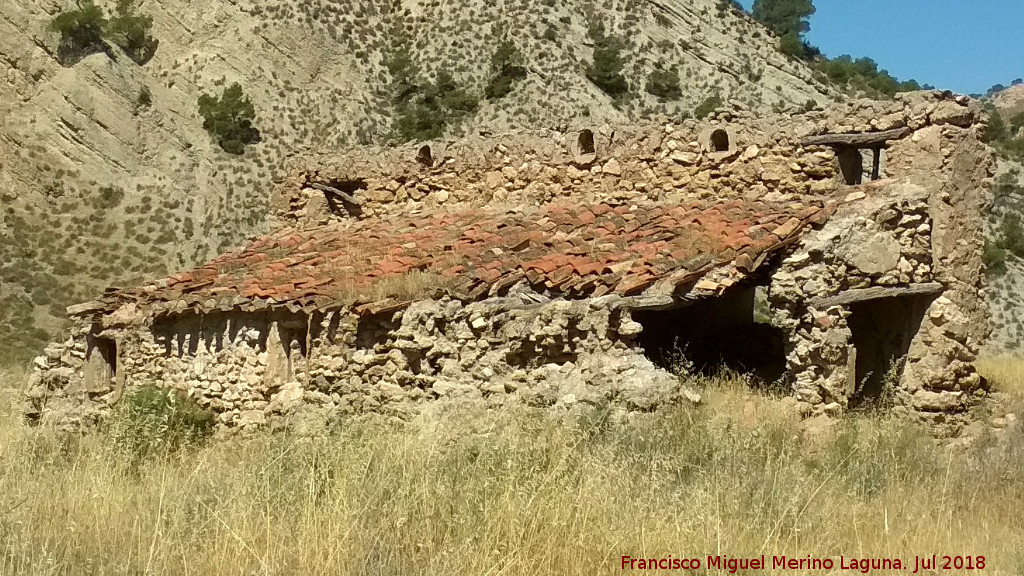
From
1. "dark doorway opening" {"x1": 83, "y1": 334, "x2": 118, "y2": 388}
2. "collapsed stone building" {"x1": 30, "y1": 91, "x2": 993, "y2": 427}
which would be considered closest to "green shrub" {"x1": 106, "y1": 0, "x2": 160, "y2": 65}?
"collapsed stone building" {"x1": 30, "y1": 91, "x2": 993, "y2": 427}

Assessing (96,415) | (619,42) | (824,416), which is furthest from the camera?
(619,42)

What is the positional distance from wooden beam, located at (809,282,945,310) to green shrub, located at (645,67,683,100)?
125ft

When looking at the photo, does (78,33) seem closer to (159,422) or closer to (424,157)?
(424,157)

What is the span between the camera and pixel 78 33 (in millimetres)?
40000

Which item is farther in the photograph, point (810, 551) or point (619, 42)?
point (619, 42)

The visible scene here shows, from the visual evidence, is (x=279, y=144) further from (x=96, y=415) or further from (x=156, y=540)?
(x=156, y=540)

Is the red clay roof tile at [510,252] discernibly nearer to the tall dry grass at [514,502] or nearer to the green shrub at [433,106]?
the tall dry grass at [514,502]

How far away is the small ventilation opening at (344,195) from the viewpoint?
1370 cm

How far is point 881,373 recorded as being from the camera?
964 cm

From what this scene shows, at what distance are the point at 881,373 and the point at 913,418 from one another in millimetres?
831

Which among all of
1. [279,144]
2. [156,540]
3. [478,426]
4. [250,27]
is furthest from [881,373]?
[250,27]

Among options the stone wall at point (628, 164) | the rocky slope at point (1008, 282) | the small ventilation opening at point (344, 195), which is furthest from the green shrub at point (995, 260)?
the small ventilation opening at point (344, 195)

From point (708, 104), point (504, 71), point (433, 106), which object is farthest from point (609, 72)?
point (433, 106)

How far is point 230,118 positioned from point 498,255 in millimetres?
34019
